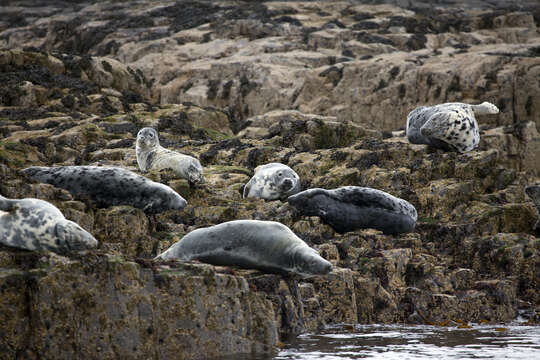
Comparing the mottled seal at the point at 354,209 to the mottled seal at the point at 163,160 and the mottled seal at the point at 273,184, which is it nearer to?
the mottled seal at the point at 273,184

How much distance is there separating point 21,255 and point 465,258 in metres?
7.00

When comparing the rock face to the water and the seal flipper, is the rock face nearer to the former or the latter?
the water

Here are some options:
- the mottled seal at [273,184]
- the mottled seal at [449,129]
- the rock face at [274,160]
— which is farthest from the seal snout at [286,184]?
the mottled seal at [449,129]

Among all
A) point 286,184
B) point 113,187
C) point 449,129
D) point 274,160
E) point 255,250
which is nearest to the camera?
point 255,250

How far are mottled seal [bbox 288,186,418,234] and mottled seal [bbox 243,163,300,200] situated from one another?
912mm

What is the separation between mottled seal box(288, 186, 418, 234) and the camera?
9.70 meters

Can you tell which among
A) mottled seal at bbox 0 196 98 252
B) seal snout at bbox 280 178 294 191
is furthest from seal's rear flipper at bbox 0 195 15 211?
seal snout at bbox 280 178 294 191

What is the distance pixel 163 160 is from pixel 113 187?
9.71 feet

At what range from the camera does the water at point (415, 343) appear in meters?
5.52

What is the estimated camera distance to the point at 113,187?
30.4 feet

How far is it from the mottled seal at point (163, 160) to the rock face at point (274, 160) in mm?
305

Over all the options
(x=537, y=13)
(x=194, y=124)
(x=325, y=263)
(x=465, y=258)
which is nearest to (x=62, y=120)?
(x=194, y=124)

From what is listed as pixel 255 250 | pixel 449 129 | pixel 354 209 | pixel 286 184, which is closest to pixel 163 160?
pixel 286 184

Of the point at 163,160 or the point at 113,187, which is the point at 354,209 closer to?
the point at 113,187
